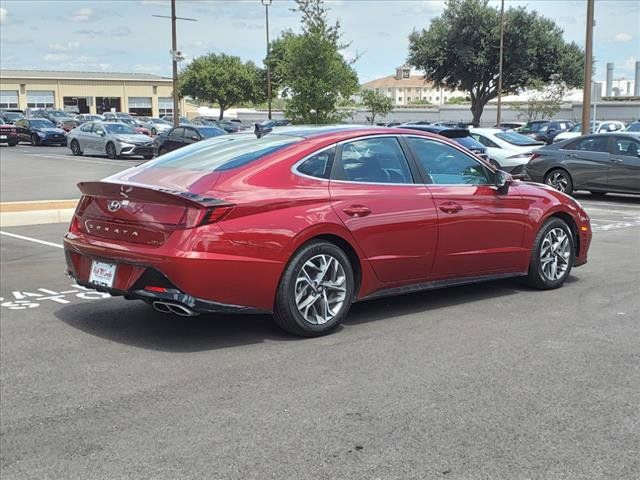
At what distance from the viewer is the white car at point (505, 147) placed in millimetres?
18891

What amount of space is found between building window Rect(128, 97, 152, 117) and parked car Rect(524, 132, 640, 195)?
8471 centimetres

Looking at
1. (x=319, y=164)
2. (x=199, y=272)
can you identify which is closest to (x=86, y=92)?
(x=319, y=164)

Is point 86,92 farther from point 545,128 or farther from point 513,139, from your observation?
point 513,139

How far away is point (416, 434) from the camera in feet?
12.7

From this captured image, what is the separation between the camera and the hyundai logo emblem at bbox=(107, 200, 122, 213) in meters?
5.46

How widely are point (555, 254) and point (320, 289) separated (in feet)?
9.40

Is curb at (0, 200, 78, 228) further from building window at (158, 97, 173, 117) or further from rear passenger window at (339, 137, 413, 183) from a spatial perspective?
building window at (158, 97, 173, 117)

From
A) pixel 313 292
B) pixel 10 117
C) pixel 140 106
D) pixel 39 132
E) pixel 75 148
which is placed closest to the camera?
pixel 313 292

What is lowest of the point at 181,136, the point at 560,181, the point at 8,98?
the point at 560,181

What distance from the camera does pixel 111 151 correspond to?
1220 inches

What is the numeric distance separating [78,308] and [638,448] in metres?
4.74

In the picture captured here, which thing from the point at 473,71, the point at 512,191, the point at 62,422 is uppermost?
the point at 473,71

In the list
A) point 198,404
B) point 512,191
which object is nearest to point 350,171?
point 512,191

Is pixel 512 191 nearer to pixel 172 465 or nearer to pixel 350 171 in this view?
pixel 350 171
